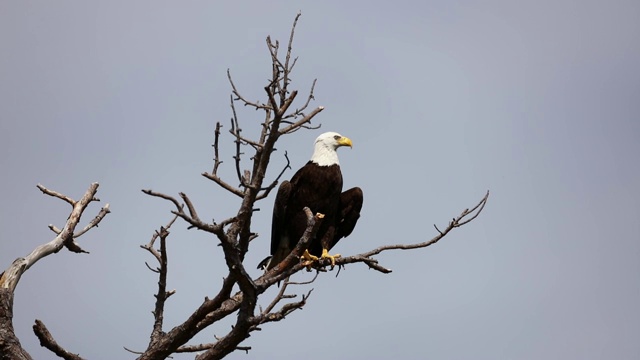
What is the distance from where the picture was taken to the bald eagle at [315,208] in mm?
8703

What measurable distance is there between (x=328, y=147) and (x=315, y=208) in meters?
0.82

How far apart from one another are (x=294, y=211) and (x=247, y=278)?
3.05 meters

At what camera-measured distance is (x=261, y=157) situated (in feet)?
18.8

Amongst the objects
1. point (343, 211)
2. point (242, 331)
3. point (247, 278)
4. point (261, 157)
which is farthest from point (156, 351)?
point (343, 211)

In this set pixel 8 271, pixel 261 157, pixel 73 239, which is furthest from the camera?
pixel 73 239

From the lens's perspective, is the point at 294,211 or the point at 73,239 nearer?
the point at 73,239

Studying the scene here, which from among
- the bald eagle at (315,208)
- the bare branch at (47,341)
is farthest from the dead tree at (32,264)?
the bald eagle at (315,208)

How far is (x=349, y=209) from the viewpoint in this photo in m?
8.94

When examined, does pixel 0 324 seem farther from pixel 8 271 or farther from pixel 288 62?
pixel 288 62

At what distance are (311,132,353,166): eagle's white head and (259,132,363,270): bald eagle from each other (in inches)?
0.4

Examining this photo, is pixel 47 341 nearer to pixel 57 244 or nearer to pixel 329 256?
pixel 57 244

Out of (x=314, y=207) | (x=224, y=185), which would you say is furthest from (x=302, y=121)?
(x=314, y=207)

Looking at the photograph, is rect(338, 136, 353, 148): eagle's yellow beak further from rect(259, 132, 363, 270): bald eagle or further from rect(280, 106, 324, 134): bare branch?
rect(280, 106, 324, 134): bare branch

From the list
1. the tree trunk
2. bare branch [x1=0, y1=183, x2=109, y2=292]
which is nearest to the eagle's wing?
bare branch [x1=0, y1=183, x2=109, y2=292]
